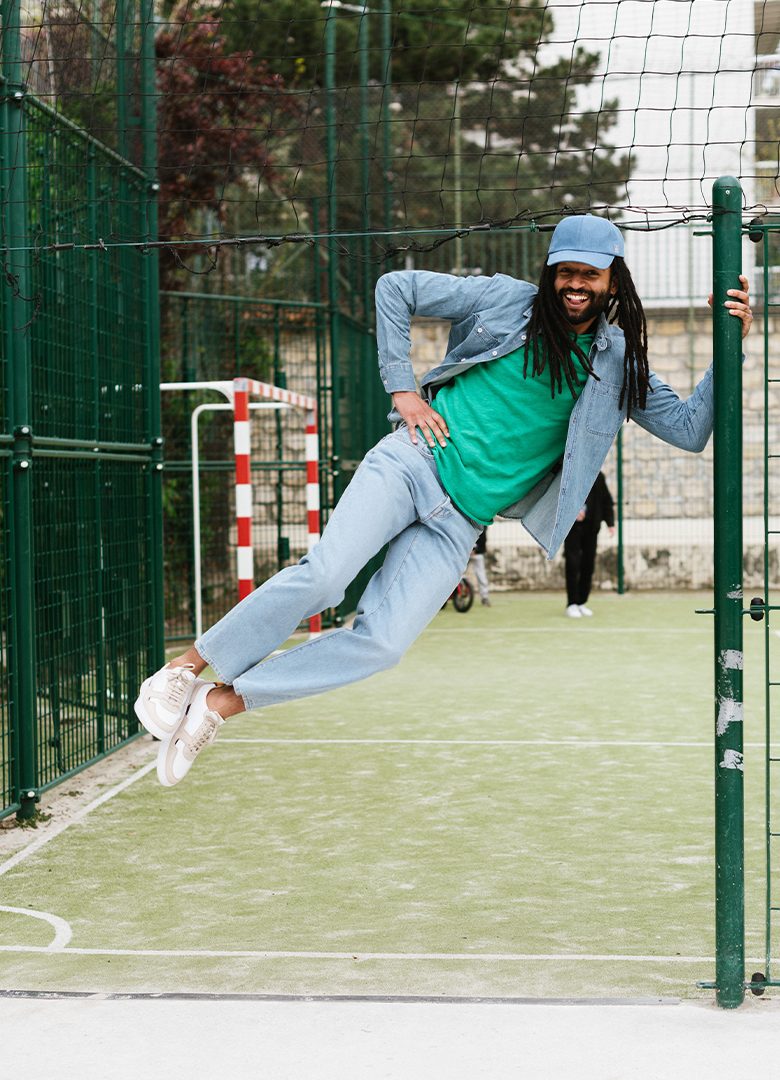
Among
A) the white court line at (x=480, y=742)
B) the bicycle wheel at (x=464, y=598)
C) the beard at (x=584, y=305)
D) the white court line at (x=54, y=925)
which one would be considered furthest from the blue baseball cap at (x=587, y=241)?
the bicycle wheel at (x=464, y=598)

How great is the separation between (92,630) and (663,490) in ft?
32.7

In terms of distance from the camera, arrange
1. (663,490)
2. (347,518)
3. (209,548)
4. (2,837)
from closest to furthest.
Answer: (347,518)
(2,837)
(209,548)
(663,490)

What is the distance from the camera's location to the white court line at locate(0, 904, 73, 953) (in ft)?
14.5

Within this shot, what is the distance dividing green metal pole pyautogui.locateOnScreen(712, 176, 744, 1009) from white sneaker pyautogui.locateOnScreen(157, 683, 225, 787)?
50.2 inches

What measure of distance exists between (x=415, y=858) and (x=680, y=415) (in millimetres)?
2163

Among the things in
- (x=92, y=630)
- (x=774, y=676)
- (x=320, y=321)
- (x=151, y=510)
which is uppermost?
(x=320, y=321)

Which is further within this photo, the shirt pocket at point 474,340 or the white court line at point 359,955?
the white court line at point 359,955

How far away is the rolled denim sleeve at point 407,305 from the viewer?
4.06 metres

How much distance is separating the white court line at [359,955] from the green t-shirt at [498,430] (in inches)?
49.0

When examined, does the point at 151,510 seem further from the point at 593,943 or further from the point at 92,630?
the point at 593,943

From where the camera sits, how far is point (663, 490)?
52.4 ft

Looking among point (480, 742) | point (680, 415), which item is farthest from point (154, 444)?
point (680, 415)

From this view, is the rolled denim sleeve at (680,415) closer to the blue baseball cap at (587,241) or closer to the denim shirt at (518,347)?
the denim shirt at (518,347)

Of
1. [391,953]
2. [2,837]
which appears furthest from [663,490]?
[391,953]
